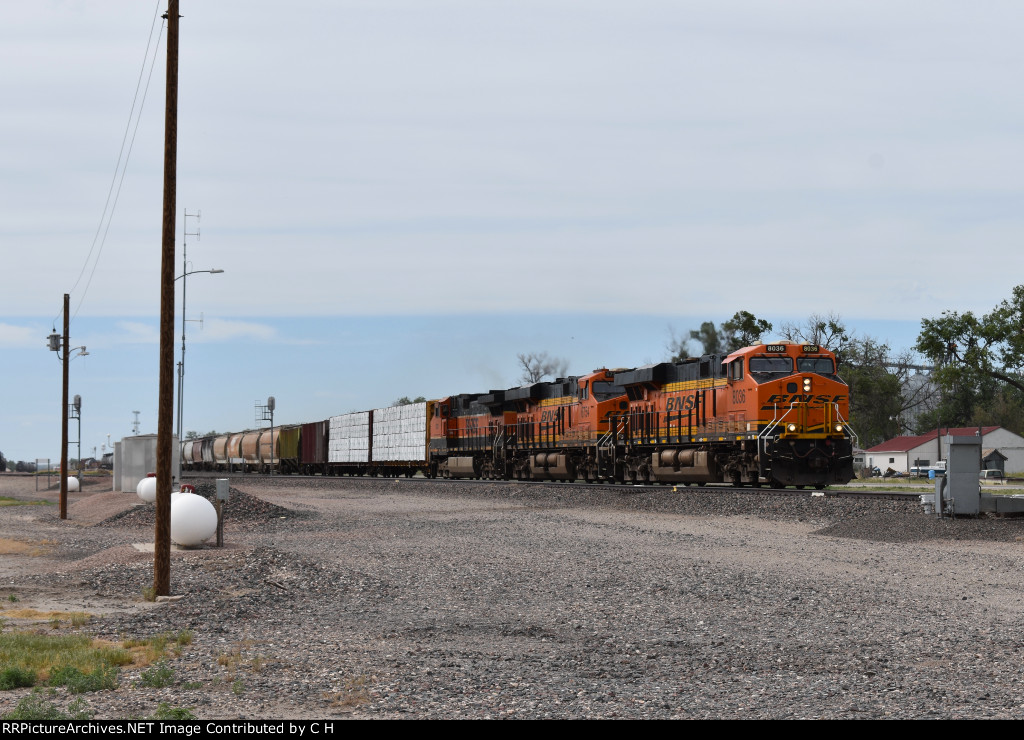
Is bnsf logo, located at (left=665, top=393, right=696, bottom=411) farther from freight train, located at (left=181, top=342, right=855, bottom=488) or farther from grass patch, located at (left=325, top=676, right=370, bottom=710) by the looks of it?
grass patch, located at (left=325, top=676, right=370, bottom=710)

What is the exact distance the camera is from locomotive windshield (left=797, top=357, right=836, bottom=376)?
28.3m

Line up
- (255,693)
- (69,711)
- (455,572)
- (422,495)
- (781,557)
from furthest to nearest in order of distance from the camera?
1. (422,495)
2. (781,557)
3. (455,572)
4. (255,693)
5. (69,711)

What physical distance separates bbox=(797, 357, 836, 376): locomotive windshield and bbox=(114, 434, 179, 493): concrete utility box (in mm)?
21993

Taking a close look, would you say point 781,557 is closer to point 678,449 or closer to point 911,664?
point 911,664

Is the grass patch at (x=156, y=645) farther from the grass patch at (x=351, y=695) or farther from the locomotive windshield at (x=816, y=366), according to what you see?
the locomotive windshield at (x=816, y=366)

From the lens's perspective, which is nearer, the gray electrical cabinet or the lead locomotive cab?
the gray electrical cabinet

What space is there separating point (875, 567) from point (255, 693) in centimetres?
1054

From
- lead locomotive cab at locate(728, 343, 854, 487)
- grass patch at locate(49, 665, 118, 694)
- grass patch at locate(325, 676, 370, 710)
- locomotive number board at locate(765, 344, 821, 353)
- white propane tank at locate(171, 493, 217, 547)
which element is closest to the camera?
grass patch at locate(325, 676, 370, 710)

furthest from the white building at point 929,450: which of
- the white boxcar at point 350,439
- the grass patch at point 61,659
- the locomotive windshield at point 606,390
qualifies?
the grass patch at point 61,659

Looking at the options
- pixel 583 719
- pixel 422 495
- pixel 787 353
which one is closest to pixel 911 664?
pixel 583 719

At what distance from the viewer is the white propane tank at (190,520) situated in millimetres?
18391

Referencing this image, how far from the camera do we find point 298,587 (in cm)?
1406

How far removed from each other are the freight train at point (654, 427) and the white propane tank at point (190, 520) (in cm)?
1428

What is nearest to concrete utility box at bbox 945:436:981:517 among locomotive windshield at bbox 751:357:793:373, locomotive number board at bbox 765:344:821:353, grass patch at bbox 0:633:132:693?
locomotive windshield at bbox 751:357:793:373
